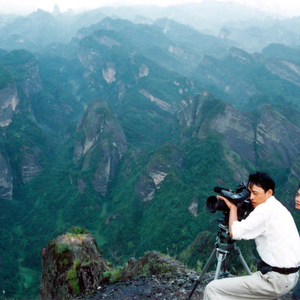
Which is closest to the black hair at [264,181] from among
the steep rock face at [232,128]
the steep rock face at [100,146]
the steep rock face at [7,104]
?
the steep rock face at [232,128]

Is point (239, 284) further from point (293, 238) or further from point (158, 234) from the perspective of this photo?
point (158, 234)

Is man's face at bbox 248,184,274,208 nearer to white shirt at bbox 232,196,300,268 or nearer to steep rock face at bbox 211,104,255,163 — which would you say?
white shirt at bbox 232,196,300,268

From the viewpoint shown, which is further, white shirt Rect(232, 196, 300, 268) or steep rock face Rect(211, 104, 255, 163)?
steep rock face Rect(211, 104, 255, 163)

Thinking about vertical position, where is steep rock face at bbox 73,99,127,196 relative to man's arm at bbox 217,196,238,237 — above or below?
below

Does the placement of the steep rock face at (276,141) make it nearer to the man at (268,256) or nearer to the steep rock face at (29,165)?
the man at (268,256)

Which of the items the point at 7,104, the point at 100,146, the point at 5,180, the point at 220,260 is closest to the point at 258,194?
the point at 220,260

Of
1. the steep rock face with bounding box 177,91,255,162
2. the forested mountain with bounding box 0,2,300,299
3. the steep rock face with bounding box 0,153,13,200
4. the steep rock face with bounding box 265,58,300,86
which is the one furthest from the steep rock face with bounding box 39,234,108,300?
the steep rock face with bounding box 265,58,300,86
